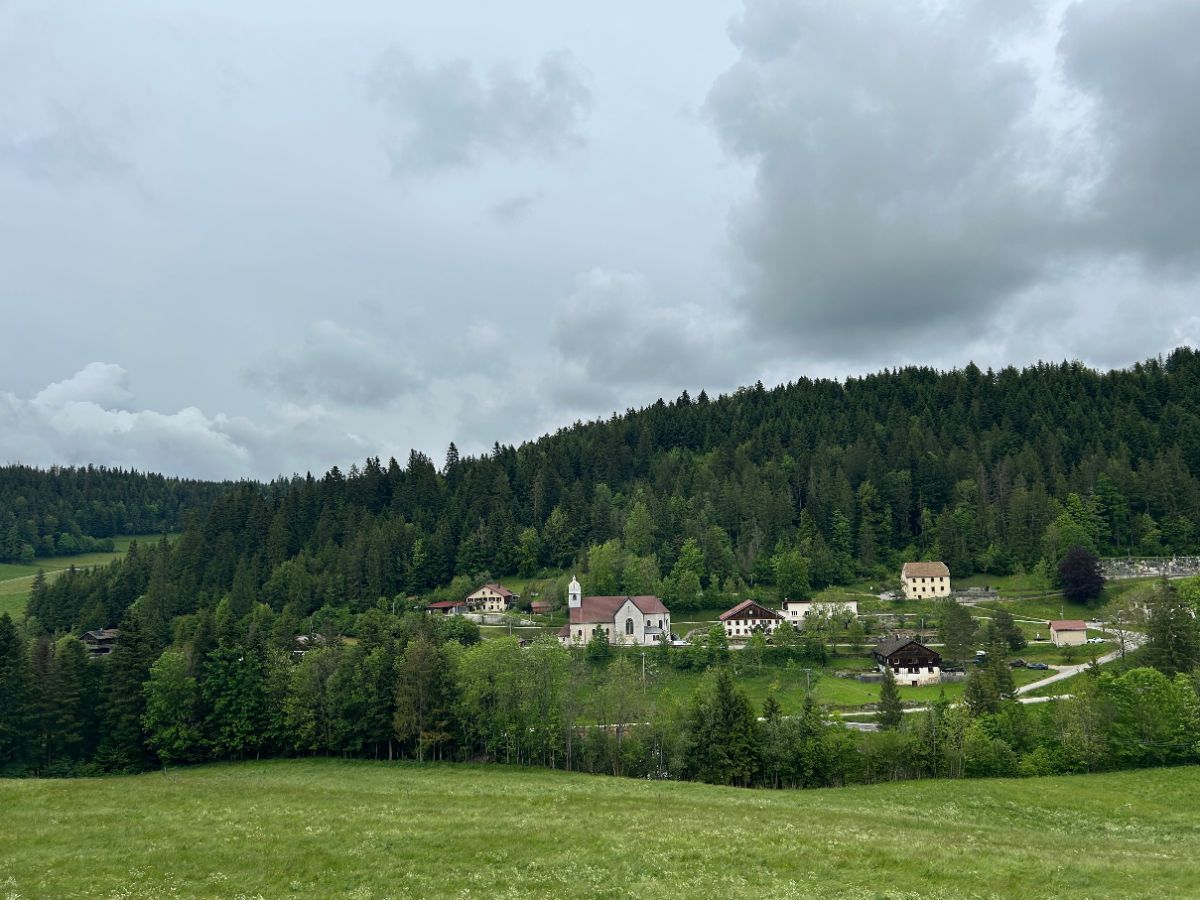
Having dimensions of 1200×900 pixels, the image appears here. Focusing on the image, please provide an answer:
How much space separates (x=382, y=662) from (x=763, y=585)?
269 feet

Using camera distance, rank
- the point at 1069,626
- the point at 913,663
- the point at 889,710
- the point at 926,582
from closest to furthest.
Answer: the point at 889,710 → the point at 913,663 → the point at 1069,626 → the point at 926,582

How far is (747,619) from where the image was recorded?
350ft

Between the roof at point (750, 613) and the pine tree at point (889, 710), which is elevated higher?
the roof at point (750, 613)

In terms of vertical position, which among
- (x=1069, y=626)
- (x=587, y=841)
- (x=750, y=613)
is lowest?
(x=587, y=841)

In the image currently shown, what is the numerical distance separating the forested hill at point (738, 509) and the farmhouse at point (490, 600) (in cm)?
1432

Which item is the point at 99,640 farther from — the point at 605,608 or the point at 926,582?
the point at 926,582

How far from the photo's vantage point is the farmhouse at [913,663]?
83.1 meters

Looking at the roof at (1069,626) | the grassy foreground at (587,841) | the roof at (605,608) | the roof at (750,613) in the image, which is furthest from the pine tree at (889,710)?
the roof at (605,608)

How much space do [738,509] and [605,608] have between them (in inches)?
1861

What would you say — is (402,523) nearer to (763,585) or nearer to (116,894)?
(763,585)

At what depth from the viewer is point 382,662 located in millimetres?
60375

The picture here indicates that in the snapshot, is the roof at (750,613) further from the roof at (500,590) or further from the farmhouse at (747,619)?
the roof at (500,590)

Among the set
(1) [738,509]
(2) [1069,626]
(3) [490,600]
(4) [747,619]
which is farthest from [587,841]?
(1) [738,509]

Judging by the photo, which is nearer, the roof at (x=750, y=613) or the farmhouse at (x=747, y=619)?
the farmhouse at (x=747, y=619)
